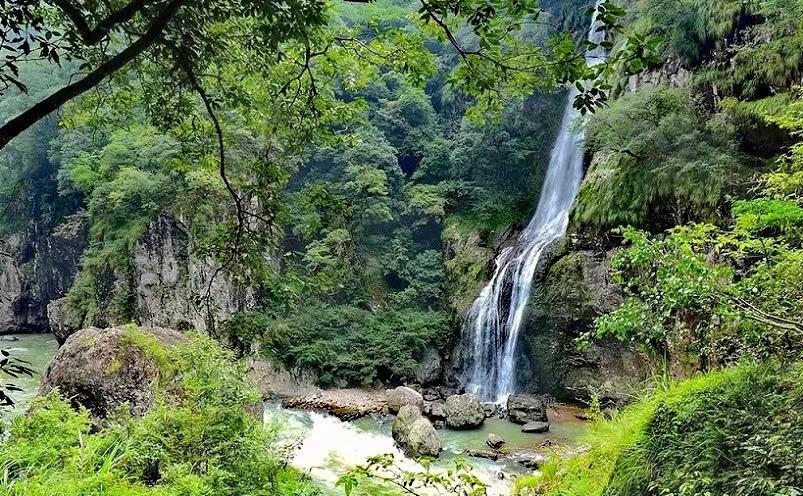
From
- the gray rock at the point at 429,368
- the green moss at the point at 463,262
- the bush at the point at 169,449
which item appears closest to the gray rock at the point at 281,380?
the gray rock at the point at 429,368

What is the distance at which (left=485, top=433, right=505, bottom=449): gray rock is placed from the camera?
9906mm

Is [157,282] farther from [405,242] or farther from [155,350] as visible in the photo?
[155,350]

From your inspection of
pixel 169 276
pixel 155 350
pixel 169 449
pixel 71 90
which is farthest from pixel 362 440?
pixel 71 90

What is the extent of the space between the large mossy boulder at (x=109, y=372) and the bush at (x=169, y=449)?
2.36 feet

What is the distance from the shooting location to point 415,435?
32.1ft

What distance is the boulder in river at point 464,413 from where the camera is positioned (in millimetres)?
10969

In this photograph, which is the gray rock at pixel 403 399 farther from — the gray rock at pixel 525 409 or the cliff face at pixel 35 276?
the cliff face at pixel 35 276

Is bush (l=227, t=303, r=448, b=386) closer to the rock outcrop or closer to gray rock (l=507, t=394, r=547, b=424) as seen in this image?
the rock outcrop

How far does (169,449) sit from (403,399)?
8.98 meters

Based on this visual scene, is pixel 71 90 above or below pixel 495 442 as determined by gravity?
above

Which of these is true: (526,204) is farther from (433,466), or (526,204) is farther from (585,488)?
(585,488)

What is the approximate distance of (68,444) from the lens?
4070mm

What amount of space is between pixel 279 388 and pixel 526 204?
9.98 metres

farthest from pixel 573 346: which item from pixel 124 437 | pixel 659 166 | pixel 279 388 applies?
pixel 124 437
